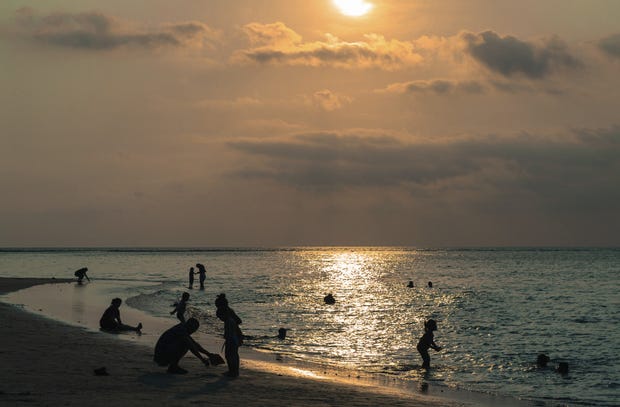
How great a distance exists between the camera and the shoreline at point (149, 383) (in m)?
14.1

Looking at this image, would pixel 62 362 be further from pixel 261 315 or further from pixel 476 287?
pixel 476 287

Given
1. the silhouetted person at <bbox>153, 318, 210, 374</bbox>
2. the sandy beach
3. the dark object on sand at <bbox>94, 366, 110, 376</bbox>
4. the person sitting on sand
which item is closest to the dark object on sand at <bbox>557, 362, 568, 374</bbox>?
the sandy beach

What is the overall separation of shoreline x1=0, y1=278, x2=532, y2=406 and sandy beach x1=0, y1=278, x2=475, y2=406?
0.8 inches

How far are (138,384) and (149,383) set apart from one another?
0.30 metres

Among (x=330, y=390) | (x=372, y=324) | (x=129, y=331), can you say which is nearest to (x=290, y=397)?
(x=330, y=390)

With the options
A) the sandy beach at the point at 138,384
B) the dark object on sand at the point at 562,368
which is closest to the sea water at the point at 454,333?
the dark object on sand at the point at 562,368

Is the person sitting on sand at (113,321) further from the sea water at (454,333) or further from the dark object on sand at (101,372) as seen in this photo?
the dark object on sand at (101,372)

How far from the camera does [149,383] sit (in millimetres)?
15727

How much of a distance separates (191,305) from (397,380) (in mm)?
27057

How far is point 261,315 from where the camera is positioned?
4062 centimetres

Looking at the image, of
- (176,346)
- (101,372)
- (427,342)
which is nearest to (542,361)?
(427,342)

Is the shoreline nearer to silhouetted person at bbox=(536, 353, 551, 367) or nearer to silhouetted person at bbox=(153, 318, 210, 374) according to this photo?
silhouetted person at bbox=(153, 318, 210, 374)

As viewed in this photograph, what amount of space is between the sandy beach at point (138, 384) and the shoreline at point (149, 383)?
0.02 m

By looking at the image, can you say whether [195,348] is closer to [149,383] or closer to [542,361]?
[149,383]
